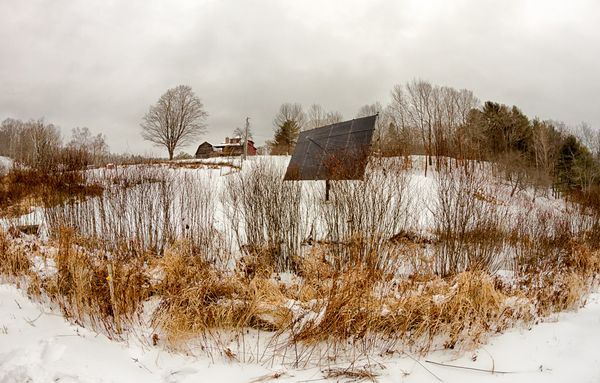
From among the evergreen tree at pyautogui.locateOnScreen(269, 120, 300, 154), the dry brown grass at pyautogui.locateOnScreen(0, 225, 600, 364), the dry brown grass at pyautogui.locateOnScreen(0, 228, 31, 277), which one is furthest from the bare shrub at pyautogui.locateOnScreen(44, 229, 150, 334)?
the evergreen tree at pyautogui.locateOnScreen(269, 120, 300, 154)

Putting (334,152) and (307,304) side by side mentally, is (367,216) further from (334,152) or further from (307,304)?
(307,304)

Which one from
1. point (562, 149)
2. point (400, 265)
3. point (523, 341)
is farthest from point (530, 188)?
point (523, 341)

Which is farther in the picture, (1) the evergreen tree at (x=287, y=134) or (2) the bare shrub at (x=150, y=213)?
(1) the evergreen tree at (x=287, y=134)

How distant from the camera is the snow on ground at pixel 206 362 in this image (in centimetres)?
357

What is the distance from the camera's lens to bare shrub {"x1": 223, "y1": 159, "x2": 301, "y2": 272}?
7.63 m

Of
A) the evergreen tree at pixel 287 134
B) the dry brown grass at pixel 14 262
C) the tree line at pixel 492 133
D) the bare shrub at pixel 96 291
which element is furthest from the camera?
the evergreen tree at pixel 287 134

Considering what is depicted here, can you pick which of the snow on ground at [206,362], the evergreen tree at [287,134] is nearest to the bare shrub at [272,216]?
the snow on ground at [206,362]

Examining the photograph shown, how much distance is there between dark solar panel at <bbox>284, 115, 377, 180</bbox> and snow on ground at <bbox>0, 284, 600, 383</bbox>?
4009 mm

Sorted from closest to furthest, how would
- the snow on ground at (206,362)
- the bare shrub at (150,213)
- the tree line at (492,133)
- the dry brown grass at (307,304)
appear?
1. the snow on ground at (206,362)
2. the dry brown grass at (307,304)
3. the bare shrub at (150,213)
4. the tree line at (492,133)

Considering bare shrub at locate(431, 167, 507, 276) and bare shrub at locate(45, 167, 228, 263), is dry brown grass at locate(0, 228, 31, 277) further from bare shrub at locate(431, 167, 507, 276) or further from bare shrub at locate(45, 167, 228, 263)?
bare shrub at locate(431, 167, 507, 276)

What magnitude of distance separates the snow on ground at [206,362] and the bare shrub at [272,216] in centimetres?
368

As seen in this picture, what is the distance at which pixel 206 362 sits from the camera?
13.1ft

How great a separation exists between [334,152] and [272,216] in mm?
2337

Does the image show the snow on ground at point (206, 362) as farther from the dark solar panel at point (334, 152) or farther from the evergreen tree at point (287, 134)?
the evergreen tree at point (287, 134)
